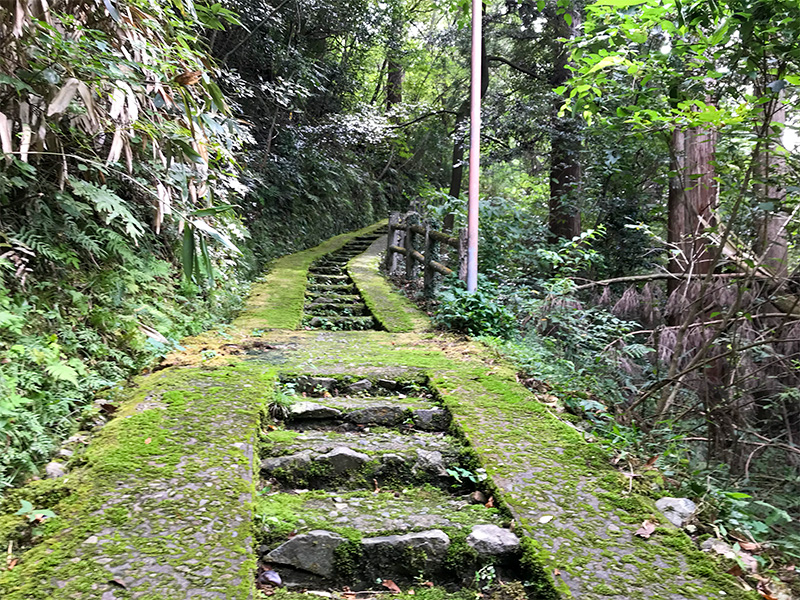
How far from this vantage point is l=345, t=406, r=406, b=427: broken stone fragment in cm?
294

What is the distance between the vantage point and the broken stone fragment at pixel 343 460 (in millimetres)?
2408

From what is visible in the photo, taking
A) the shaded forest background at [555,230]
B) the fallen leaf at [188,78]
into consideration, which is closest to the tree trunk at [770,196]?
the shaded forest background at [555,230]

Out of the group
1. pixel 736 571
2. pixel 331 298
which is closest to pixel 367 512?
pixel 736 571

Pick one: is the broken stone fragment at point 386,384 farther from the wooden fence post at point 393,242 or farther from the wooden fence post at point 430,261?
the wooden fence post at point 393,242

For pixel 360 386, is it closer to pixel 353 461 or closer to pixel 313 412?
pixel 313 412

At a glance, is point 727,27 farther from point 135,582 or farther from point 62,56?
point 135,582

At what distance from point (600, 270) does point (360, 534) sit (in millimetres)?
6749

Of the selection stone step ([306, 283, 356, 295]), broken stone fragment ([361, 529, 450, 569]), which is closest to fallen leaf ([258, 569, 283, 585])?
broken stone fragment ([361, 529, 450, 569])

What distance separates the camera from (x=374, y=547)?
187 centimetres

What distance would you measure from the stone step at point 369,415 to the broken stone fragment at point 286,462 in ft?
1.60

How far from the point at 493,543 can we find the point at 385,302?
4690 mm

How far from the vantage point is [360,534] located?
1.90m

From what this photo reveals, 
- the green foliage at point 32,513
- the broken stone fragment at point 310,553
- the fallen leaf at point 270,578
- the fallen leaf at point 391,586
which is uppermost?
the green foliage at point 32,513

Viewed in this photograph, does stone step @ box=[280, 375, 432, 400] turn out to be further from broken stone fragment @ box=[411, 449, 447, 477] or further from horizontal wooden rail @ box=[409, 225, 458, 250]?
horizontal wooden rail @ box=[409, 225, 458, 250]
